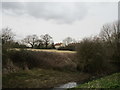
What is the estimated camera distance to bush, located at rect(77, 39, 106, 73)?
24.7 metres

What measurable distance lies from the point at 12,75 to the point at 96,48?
1393 centimetres

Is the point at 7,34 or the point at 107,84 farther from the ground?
the point at 7,34

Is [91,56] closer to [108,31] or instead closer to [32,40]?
[108,31]

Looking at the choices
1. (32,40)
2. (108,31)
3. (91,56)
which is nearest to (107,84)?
(91,56)

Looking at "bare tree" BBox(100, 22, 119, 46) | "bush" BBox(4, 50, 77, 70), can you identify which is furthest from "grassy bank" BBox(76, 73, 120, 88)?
"bare tree" BBox(100, 22, 119, 46)

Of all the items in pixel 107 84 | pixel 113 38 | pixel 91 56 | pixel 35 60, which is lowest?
pixel 107 84

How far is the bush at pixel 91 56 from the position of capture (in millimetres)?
24719

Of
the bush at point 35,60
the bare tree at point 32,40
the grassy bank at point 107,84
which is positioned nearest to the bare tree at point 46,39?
the bare tree at point 32,40

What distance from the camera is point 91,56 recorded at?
25.1 m

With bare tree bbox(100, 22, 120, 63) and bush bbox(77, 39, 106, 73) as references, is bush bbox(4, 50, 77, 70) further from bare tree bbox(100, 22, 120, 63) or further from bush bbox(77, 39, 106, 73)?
bare tree bbox(100, 22, 120, 63)

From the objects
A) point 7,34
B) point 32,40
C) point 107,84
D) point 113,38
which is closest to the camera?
point 107,84

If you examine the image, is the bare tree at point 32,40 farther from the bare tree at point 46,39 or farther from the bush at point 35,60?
the bush at point 35,60

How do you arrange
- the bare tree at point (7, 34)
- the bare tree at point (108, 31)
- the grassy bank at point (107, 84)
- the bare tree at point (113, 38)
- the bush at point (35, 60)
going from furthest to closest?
the bare tree at point (108, 31), the bare tree at point (113, 38), the bush at point (35, 60), the bare tree at point (7, 34), the grassy bank at point (107, 84)

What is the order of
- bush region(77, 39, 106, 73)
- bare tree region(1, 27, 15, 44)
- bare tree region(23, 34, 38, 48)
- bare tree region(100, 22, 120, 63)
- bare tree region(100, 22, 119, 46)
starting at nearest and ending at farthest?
bare tree region(1, 27, 15, 44)
bush region(77, 39, 106, 73)
bare tree region(100, 22, 120, 63)
bare tree region(100, 22, 119, 46)
bare tree region(23, 34, 38, 48)
